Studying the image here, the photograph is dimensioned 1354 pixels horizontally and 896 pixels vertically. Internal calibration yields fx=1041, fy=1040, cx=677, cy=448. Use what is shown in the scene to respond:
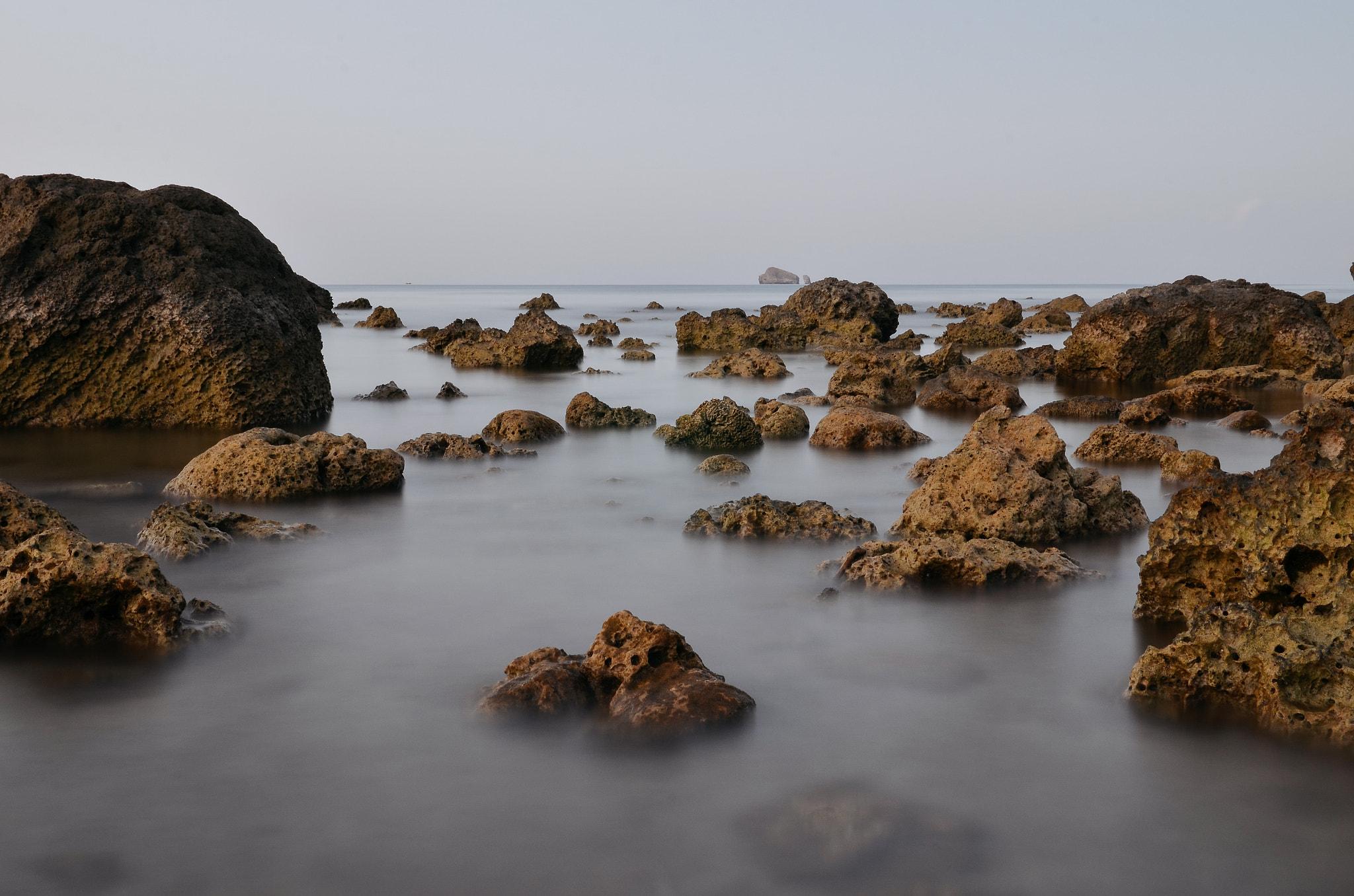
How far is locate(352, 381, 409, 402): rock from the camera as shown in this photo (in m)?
15.7

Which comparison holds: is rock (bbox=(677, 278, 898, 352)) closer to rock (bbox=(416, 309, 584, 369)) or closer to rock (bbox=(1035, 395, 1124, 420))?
rock (bbox=(416, 309, 584, 369))

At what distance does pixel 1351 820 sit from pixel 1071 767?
2.61ft

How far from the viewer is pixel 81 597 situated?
4508mm

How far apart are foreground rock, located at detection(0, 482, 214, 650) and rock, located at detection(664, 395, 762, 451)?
6.88 meters

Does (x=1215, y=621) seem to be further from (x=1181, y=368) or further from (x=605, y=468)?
(x=1181, y=368)

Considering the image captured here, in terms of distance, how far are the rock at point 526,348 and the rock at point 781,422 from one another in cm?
1108

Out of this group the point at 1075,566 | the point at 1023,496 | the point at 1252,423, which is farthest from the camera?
the point at 1252,423

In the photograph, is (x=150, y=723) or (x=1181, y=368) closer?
(x=150, y=723)

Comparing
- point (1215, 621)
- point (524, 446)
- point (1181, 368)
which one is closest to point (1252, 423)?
point (1181, 368)

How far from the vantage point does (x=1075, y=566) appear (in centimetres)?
576

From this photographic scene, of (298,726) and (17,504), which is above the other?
(17,504)

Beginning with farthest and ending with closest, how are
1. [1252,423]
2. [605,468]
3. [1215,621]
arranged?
[1252,423] → [605,468] → [1215,621]

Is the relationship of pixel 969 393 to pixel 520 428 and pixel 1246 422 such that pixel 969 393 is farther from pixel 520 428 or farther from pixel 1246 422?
pixel 520 428

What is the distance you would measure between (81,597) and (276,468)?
10.9 ft
